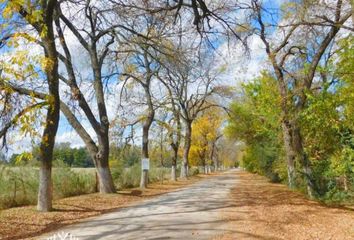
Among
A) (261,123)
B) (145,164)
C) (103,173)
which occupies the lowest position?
(103,173)

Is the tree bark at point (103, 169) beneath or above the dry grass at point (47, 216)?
above

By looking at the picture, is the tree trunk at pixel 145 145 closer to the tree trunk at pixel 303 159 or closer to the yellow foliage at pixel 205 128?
the tree trunk at pixel 303 159

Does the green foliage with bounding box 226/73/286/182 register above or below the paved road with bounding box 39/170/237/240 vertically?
above

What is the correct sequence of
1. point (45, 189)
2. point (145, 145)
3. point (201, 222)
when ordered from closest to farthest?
point (201, 222) < point (45, 189) < point (145, 145)

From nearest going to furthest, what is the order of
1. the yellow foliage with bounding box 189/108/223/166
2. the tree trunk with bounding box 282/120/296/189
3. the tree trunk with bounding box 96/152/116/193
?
1. the tree trunk with bounding box 96/152/116/193
2. the tree trunk with bounding box 282/120/296/189
3. the yellow foliage with bounding box 189/108/223/166

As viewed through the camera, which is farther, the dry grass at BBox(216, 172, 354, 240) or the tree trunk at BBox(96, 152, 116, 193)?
the tree trunk at BBox(96, 152, 116, 193)

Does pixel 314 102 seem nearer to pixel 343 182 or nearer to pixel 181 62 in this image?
pixel 343 182

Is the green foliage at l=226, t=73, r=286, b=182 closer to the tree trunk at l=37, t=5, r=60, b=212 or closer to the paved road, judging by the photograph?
the paved road

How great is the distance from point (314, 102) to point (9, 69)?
43.0 ft

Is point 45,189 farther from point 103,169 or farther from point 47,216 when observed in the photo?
point 103,169

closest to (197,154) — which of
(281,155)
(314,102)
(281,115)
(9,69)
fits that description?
(281,155)

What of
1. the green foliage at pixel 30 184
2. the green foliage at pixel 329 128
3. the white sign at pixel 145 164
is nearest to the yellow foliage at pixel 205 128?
the green foliage at pixel 329 128

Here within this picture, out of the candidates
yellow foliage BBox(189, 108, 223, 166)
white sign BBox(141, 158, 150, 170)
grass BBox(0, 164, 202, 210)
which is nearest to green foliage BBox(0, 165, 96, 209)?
grass BBox(0, 164, 202, 210)

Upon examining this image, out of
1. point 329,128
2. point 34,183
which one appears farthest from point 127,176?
point 329,128
